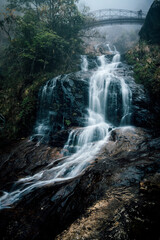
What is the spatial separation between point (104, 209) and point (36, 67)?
14.5 metres

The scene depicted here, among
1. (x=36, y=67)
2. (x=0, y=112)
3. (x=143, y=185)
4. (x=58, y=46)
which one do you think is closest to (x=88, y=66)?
(x=58, y=46)

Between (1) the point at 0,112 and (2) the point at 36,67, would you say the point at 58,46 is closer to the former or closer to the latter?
(2) the point at 36,67

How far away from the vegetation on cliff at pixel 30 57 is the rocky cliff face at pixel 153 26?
7.66 metres

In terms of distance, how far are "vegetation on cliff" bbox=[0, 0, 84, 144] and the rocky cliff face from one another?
7.66m

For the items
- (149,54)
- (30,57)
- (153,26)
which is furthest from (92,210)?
(153,26)

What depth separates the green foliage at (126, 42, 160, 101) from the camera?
855 cm

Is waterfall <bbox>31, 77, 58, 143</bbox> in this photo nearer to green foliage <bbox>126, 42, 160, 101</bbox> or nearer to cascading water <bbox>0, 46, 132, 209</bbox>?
cascading water <bbox>0, 46, 132, 209</bbox>

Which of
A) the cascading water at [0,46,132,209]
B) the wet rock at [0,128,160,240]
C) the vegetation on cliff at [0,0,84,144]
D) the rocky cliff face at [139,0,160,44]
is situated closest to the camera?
the wet rock at [0,128,160,240]

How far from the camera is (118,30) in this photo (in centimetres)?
3506

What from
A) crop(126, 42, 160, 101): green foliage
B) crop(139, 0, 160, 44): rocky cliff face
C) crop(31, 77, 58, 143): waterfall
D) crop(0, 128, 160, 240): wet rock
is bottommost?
crop(0, 128, 160, 240): wet rock

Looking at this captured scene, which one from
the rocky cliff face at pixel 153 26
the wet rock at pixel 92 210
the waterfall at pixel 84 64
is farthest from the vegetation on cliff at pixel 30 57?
the rocky cliff face at pixel 153 26

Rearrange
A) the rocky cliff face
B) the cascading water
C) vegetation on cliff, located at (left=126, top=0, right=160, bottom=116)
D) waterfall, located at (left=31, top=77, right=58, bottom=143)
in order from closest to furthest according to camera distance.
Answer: the cascading water, waterfall, located at (left=31, top=77, right=58, bottom=143), vegetation on cliff, located at (left=126, top=0, right=160, bottom=116), the rocky cliff face

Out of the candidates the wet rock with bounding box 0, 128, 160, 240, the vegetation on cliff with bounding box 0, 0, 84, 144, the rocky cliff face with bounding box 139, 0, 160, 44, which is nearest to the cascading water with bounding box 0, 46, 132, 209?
the wet rock with bounding box 0, 128, 160, 240

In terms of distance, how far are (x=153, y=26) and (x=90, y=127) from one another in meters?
14.5
